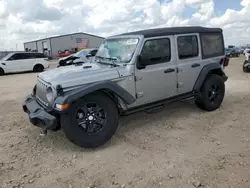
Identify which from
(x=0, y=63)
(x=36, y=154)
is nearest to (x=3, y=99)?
(x=36, y=154)

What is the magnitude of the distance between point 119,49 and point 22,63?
1383 centimetres

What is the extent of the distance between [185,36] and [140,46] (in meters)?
1.21

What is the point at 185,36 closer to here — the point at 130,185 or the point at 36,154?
the point at 130,185

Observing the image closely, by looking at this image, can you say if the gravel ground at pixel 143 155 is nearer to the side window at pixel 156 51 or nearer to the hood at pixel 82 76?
the hood at pixel 82 76

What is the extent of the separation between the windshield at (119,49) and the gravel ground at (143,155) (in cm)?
138

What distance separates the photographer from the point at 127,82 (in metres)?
4.06

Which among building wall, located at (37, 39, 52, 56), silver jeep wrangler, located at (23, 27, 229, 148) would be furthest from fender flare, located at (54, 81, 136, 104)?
building wall, located at (37, 39, 52, 56)

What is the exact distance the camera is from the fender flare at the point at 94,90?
339 cm

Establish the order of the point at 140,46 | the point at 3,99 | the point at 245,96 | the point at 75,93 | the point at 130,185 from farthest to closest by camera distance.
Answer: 1. the point at 3,99
2. the point at 245,96
3. the point at 140,46
4. the point at 75,93
5. the point at 130,185

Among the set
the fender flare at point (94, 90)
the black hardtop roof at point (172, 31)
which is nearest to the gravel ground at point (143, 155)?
the fender flare at point (94, 90)

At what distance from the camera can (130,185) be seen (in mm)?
2828

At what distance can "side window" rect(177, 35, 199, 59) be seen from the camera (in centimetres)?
477

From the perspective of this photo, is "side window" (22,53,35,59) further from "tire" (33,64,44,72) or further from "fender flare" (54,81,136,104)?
"fender flare" (54,81,136,104)

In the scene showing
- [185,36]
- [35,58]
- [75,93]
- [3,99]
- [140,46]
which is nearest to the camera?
[75,93]
